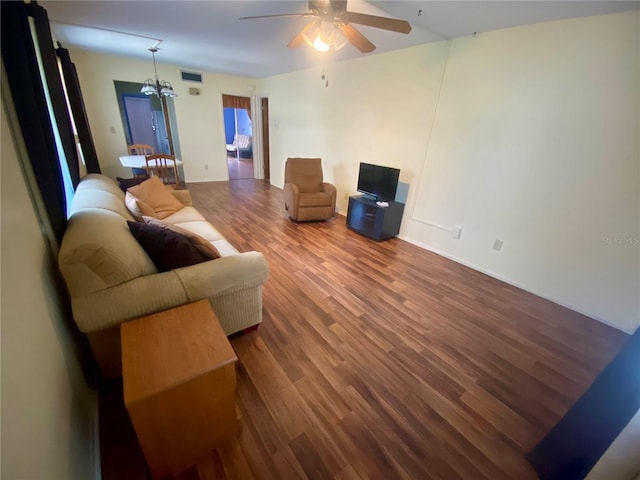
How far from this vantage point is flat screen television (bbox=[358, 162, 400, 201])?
135 inches

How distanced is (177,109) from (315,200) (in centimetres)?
409

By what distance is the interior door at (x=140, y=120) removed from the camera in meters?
6.18

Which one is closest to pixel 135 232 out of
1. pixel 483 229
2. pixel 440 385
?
pixel 440 385

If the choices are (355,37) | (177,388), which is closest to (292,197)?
(355,37)

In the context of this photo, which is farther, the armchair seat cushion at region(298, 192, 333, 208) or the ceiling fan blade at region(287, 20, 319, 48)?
the armchair seat cushion at region(298, 192, 333, 208)

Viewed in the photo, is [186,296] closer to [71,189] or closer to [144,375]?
[144,375]

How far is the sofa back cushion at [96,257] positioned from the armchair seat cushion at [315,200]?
2.69m

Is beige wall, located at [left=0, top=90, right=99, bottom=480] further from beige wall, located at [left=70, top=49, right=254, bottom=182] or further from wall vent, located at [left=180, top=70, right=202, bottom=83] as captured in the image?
wall vent, located at [left=180, top=70, right=202, bottom=83]

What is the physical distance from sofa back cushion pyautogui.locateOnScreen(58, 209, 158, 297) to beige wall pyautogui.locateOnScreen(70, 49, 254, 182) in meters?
5.09

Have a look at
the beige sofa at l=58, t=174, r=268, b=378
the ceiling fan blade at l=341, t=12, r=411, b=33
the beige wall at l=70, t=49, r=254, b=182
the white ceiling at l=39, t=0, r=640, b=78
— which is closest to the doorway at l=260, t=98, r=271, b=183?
the beige wall at l=70, t=49, r=254, b=182

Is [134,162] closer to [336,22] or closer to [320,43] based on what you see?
[320,43]

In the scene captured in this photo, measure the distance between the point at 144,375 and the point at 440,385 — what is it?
1578 millimetres

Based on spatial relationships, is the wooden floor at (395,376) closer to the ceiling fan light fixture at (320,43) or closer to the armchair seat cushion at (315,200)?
the armchair seat cushion at (315,200)

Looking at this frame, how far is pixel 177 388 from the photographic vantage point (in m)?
0.96
